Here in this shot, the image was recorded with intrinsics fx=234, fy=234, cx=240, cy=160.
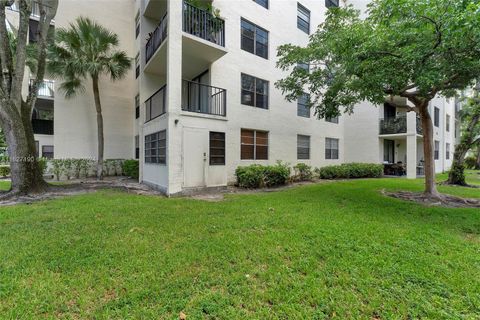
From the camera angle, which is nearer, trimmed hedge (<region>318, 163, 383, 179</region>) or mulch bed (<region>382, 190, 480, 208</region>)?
mulch bed (<region>382, 190, 480, 208</region>)

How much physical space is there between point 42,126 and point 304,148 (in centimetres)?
1718

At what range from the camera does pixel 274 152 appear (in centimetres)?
1320

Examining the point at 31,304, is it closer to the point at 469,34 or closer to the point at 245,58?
the point at 469,34

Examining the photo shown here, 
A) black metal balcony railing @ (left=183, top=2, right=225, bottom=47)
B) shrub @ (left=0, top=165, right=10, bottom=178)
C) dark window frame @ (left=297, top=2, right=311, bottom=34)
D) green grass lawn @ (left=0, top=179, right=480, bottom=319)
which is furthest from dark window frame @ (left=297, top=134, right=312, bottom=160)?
shrub @ (left=0, top=165, right=10, bottom=178)

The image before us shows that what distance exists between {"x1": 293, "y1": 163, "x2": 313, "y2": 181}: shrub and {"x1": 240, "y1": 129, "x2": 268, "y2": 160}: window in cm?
227

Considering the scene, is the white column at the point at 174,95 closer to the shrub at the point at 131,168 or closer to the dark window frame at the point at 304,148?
the shrub at the point at 131,168

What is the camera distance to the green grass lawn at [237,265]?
2582 millimetres

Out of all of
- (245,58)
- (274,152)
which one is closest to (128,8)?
(245,58)

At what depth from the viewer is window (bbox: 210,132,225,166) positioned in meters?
10.1

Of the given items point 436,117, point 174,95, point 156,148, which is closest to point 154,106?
point 156,148

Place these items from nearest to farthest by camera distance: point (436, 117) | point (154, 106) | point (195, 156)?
point (195, 156), point (154, 106), point (436, 117)

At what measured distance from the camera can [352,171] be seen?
15.9 m

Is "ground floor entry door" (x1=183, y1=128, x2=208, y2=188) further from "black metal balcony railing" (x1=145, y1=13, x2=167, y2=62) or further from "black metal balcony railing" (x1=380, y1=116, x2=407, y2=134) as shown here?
"black metal balcony railing" (x1=380, y1=116, x2=407, y2=134)

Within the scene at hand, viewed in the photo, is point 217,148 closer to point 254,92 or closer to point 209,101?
point 209,101
